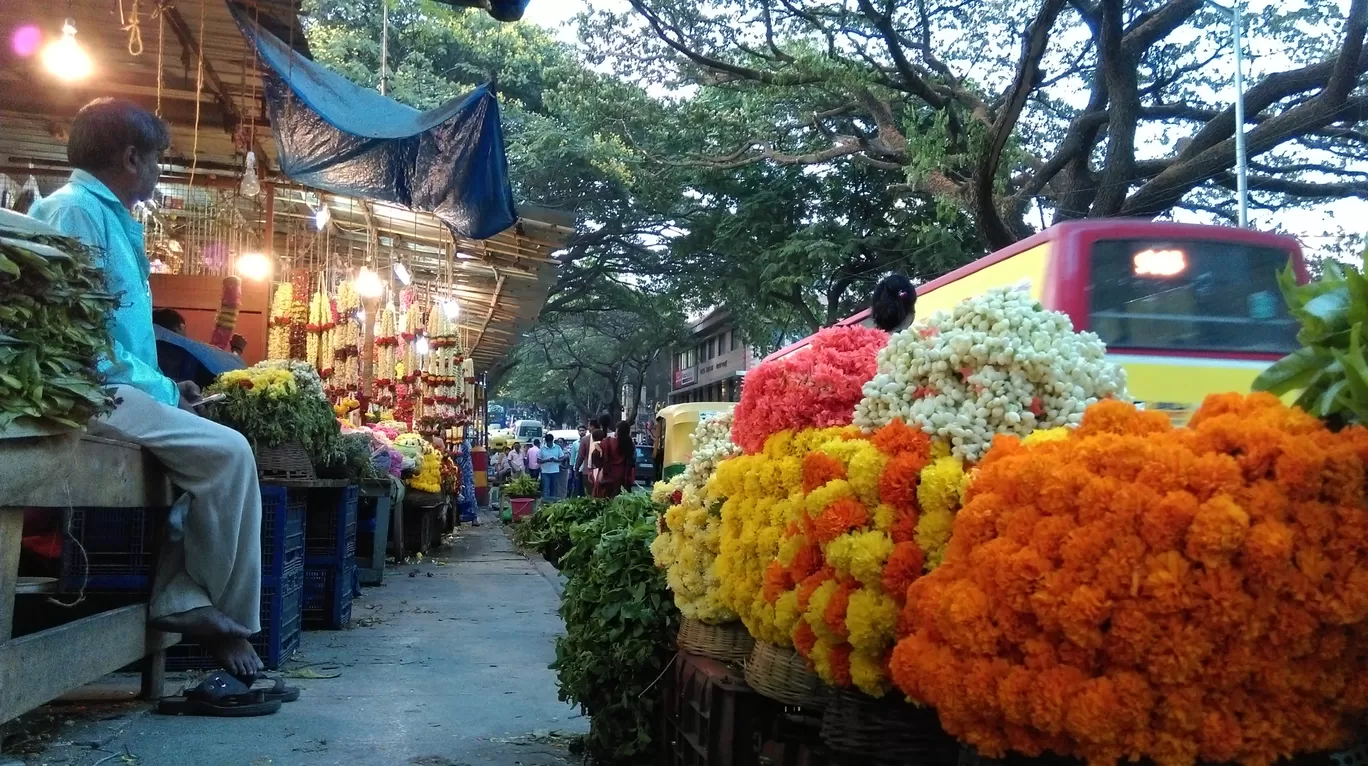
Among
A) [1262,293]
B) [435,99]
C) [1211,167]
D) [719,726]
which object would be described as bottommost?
[719,726]

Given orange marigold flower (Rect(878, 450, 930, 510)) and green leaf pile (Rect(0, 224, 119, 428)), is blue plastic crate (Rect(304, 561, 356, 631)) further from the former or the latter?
orange marigold flower (Rect(878, 450, 930, 510))

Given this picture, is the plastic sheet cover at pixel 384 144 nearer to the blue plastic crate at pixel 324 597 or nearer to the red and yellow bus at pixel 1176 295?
the red and yellow bus at pixel 1176 295

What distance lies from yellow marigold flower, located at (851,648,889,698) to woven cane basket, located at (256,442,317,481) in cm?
479

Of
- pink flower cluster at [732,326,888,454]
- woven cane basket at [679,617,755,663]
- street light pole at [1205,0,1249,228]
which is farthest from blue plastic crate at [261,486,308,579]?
street light pole at [1205,0,1249,228]

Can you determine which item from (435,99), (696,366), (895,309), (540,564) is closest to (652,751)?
(895,309)

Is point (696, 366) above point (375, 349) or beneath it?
above

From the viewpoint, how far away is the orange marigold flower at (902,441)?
280 centimetres

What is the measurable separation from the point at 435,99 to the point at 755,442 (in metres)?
19.1

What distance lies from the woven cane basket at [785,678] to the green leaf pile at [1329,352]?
138 centimetres

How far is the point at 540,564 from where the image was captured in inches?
534

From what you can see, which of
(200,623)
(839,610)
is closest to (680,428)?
(200,623)

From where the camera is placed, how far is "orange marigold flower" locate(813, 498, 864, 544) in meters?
Result: 2.76

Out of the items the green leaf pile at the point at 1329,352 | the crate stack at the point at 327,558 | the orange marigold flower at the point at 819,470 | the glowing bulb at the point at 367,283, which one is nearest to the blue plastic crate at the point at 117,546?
the crate stack at the point at 327,558

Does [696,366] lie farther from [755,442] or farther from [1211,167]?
[755,442]
